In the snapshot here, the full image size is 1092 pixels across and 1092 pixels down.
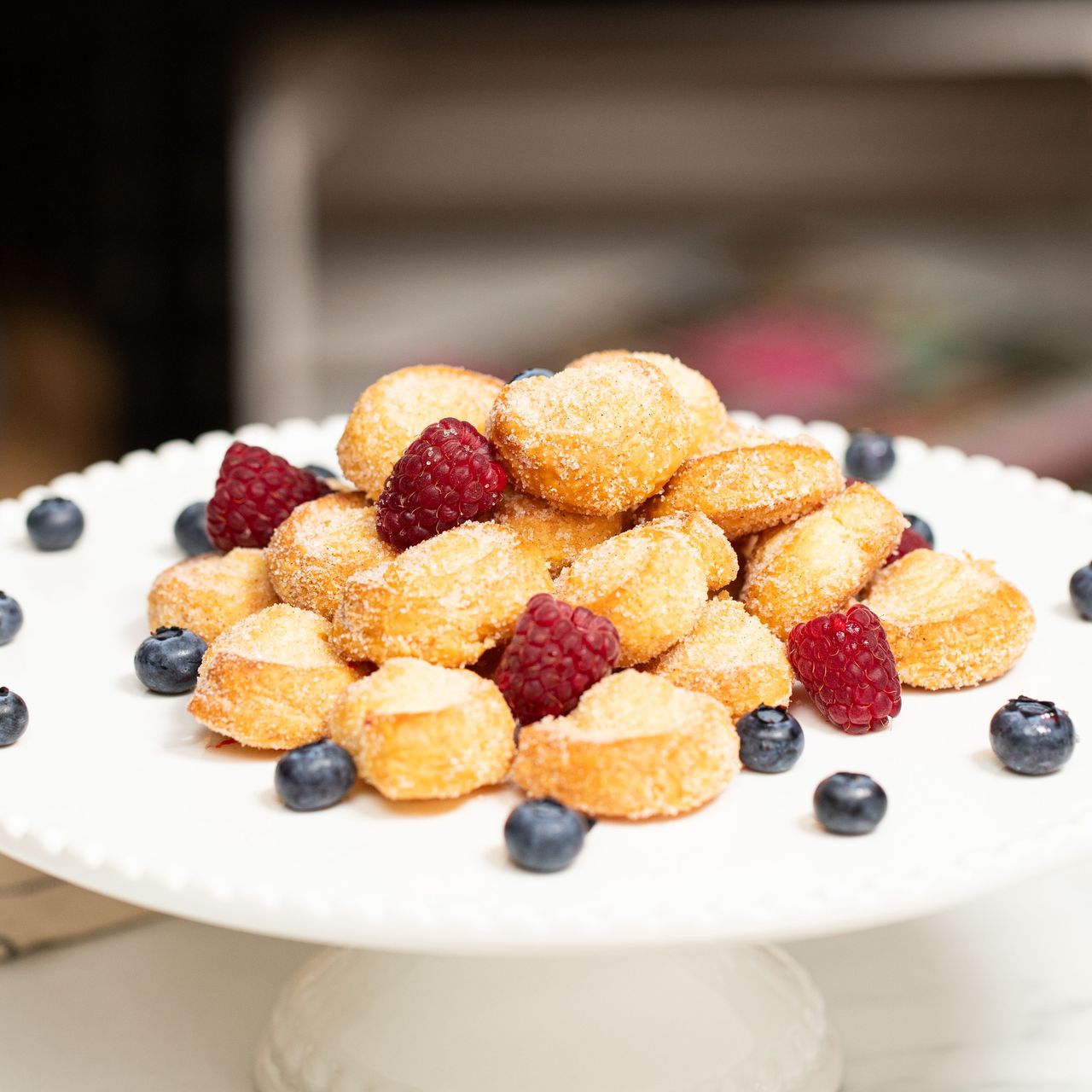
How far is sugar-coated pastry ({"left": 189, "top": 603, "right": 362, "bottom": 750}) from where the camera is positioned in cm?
118

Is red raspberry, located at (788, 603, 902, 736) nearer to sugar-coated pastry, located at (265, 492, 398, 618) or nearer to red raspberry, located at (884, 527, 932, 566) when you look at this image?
red raspberry, located at (884, 527, 932, 566)

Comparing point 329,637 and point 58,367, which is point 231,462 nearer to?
point 329,637

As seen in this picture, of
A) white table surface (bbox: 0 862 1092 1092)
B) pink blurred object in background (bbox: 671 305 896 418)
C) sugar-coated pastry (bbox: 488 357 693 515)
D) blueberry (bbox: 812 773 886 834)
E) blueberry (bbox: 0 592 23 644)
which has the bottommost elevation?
pink blurred object in background (bbox: 671 305 896 418)

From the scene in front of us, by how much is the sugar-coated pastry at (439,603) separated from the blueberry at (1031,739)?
35cm

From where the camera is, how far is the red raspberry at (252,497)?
147 cm

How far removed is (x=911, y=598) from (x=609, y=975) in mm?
398

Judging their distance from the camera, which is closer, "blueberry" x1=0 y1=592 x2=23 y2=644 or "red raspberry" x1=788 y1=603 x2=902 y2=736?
"red raspberry" x1=788 y1=603 x2=902 y2=736

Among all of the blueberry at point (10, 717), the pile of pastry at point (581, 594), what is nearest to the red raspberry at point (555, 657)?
the pile of pastry at point (581, 594)

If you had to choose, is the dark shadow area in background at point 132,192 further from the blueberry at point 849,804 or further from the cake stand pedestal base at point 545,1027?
the blueberry at point 849,804

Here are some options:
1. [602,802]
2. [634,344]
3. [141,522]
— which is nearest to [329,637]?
[602,802]

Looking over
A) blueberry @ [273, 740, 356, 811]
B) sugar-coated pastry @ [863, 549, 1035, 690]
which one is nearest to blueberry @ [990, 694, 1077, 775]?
sugar-coated pastry @ [863, 549, 1035, 690]

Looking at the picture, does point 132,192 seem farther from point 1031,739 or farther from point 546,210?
point 1031,739

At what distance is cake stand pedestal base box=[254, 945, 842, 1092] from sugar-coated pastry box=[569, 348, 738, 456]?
441 millimetres

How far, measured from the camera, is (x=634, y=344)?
356 cm
